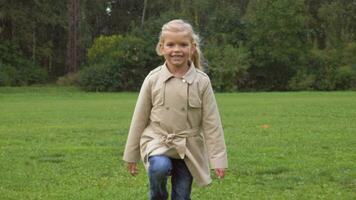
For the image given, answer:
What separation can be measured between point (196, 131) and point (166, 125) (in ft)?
0.81

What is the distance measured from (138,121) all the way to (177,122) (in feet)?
1.08

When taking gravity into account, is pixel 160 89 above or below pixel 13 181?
above

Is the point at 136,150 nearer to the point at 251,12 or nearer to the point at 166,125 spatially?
the point at 166,125

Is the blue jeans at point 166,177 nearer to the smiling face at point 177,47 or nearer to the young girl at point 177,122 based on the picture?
the young girl at point 177,122

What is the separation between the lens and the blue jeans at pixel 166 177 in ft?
15.7

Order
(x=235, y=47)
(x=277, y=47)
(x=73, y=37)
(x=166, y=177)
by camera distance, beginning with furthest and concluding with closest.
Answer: (x=73, y=37)
(x=235, y=47)
(x=277, y=47)
(x=166, y=177)

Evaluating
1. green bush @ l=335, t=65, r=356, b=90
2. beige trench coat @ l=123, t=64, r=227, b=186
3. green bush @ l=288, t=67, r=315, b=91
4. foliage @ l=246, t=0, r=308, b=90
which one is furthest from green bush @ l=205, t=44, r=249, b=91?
beige trench coat @ l=123, t=64, r=227, b=186

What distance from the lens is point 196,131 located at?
4992 millimetres

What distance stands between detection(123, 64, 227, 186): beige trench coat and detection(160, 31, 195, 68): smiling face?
0.35 feet

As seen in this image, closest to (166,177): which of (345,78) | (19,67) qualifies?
(345,78)

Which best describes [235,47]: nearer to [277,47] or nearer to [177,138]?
[277,47]

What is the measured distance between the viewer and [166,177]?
4844mm

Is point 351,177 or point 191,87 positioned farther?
point 351,177

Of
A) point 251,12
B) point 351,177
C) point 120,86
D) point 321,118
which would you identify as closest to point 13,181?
point 351,177
